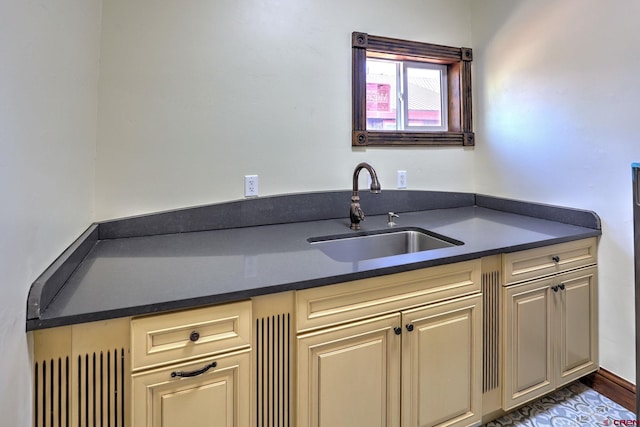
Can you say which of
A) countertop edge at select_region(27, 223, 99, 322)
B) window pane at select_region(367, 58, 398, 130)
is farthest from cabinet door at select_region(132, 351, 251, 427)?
window pane at select_region(367, 58, 398, 130)

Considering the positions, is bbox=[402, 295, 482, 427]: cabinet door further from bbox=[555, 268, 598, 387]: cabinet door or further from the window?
the window

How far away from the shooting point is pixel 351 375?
1.17m

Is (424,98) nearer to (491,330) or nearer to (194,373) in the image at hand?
(491,330)

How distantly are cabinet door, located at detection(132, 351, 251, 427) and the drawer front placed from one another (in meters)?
0.24

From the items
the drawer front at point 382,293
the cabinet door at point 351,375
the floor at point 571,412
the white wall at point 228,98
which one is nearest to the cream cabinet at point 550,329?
the floor at point 571,412

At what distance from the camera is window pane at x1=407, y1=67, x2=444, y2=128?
2248 mm

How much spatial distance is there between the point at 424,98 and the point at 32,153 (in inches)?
83.7

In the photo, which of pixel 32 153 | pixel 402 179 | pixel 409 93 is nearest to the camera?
pixel 32 153

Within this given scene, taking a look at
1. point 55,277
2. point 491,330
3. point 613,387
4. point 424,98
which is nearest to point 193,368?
point 55,277

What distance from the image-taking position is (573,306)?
1.64 m

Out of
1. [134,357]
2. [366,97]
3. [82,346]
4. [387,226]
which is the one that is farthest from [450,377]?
[366,97]

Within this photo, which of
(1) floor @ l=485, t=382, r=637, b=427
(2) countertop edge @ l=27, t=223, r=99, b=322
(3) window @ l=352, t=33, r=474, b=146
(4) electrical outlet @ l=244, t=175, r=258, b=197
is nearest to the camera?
(2) countertop edge @ l=27, t=223, r=99, b=322

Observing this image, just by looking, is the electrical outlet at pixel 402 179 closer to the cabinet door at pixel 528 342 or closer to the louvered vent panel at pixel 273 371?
the cabinet door at pixel 528 342

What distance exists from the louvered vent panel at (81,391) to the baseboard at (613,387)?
2.11 m
